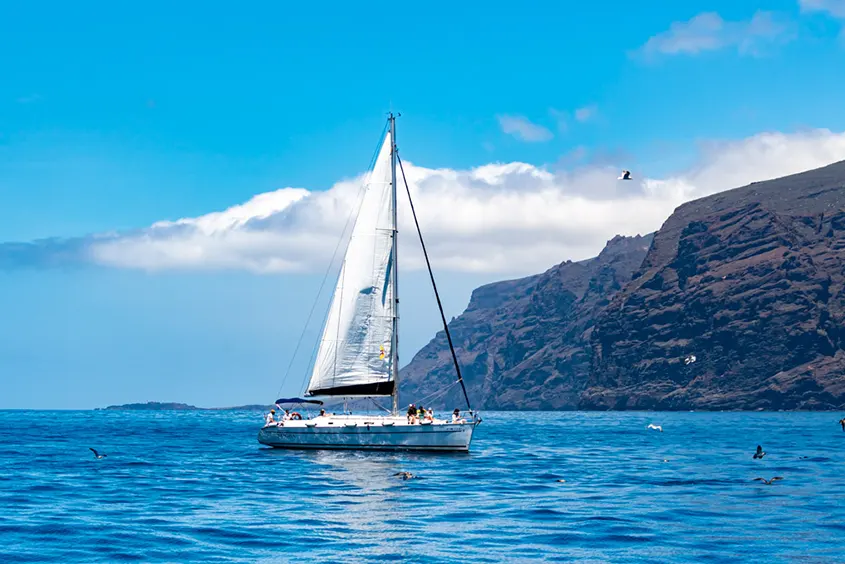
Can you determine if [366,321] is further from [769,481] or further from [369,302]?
[769,481]

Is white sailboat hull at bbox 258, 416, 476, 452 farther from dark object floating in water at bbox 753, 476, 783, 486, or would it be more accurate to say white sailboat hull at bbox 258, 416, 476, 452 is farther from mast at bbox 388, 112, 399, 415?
dark object floating in water at bbox 753, 476, 783, 486

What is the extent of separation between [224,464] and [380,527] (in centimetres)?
2944

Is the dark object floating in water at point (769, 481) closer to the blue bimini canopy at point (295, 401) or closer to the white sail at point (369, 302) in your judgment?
the white sail at point (369, 302)

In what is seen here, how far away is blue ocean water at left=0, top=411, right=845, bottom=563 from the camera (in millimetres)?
28047

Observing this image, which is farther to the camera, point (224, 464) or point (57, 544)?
point (224, 464)

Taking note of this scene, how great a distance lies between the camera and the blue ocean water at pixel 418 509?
28047mm

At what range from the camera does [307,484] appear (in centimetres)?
4659

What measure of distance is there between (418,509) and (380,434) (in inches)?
967

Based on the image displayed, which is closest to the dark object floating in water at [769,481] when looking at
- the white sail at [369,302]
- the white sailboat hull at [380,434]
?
the white sailboat hull at [380,434]

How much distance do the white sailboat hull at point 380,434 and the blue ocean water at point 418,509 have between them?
860 mm

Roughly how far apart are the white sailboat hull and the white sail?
2.80 metres

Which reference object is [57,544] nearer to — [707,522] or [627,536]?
[627,536]

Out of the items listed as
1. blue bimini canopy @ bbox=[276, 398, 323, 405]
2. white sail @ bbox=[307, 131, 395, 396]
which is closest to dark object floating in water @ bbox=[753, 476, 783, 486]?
white sail @ bbox=[307, 131, 395, 396]

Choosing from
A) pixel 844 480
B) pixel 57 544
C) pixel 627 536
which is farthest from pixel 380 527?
pixel 844 480
